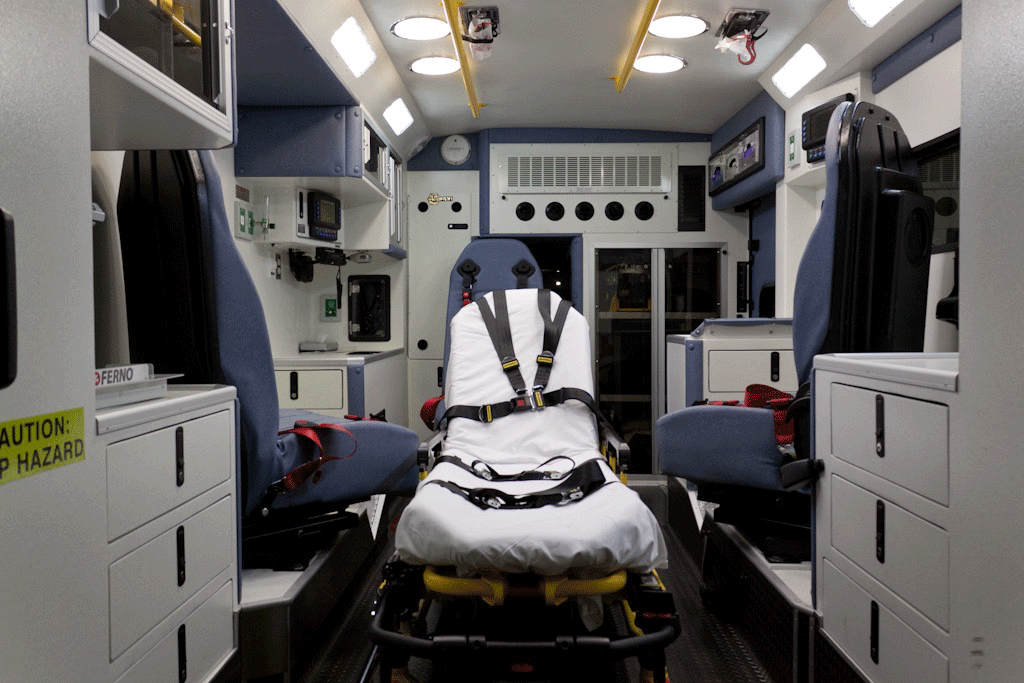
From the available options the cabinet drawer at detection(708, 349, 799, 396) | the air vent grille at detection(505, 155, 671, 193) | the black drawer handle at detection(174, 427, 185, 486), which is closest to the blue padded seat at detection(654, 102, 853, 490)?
the cabinet drawer at detection(708, 349, 799, 396)

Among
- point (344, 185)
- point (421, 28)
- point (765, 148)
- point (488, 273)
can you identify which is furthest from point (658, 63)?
point (344, 185)

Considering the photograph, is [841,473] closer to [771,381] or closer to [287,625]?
[287,625]

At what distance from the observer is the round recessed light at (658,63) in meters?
4.60

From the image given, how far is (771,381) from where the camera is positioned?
4328 mm

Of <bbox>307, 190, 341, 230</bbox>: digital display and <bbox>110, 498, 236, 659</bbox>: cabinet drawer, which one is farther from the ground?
<bbox>307, 190, 341, 230</bbox>: digital display

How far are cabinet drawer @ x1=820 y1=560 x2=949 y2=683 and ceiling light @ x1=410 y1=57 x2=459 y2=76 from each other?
3863 mm

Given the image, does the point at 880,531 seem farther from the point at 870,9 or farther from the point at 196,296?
the point at 870,9

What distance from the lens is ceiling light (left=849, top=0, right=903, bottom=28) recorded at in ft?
11.4

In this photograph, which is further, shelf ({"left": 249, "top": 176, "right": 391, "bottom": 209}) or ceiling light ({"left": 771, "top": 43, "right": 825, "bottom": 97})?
shelf ({"left": 249, "top": 176, "right": 391, "bottom": 209})

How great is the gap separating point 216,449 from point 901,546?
1.84 metres

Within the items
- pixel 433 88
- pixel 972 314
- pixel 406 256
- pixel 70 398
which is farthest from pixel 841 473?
pixel 406 256

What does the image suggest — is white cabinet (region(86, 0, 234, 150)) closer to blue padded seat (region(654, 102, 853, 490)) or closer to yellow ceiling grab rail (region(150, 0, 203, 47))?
yellow ceiling grab rail (region(150, 0, 203, 47))

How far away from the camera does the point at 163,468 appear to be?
1723mm

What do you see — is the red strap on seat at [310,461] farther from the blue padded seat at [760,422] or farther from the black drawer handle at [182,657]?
the blue padded seat at [760,422]
